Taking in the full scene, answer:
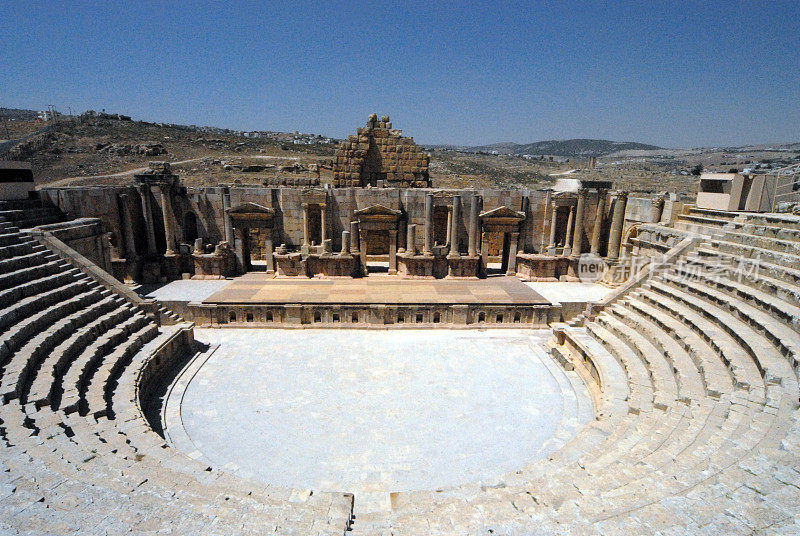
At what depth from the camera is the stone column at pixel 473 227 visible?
63.9 ft

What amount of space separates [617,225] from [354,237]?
11834mm

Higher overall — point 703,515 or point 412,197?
point 412,197

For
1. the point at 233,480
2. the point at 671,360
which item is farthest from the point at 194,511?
the point at 671,360

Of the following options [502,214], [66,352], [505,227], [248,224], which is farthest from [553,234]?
[66,352]

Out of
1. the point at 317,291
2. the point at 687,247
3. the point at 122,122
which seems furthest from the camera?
the point at 122,122

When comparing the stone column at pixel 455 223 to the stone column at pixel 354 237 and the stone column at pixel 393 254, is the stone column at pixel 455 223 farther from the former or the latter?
the stone column at pixel 354 237

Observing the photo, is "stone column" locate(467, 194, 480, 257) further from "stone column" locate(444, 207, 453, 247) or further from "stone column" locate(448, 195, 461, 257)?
"stone column" locate(444, 207, 453, 247)

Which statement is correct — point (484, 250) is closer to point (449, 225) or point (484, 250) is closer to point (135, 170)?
point (449, 225)

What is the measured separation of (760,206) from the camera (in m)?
15.2

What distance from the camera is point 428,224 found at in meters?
19.5

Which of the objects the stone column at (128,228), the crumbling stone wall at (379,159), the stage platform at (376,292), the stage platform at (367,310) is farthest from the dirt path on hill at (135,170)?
the stage platform at (367,310)

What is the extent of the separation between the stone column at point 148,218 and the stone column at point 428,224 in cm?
1201

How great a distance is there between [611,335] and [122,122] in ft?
253

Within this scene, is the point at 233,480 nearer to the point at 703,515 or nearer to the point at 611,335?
the point at 703,515
